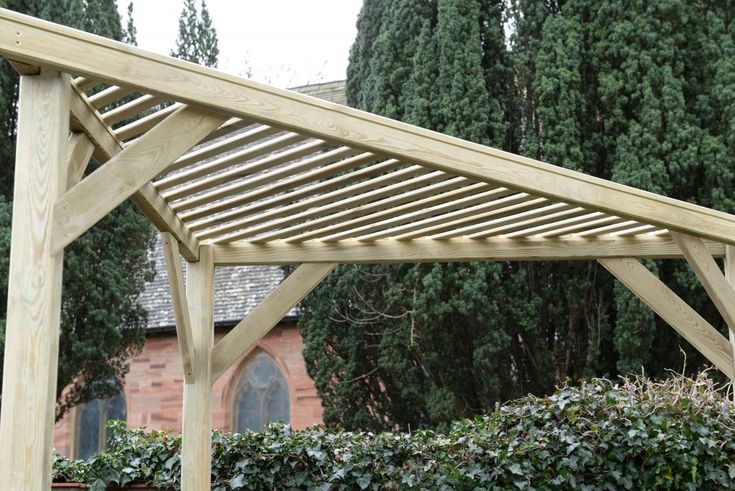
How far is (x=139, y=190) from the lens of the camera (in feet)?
17.4

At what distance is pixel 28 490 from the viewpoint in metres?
3.39

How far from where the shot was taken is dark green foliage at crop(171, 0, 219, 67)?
1736cm

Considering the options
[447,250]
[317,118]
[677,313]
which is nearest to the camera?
[317,118]

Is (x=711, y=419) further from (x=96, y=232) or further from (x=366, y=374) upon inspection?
(x=96, y=232)

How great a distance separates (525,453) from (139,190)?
129 inches

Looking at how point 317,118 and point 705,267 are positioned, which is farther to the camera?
point 705,267

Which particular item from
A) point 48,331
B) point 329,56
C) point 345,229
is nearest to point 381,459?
point 345,229

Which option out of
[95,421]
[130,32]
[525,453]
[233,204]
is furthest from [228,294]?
[233,204]

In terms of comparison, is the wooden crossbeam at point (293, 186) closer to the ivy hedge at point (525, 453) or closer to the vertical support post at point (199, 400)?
the vertical support post at point (199, 400)

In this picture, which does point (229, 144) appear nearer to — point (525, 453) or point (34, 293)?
point (34, 293)

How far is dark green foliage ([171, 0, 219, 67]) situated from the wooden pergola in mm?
11237

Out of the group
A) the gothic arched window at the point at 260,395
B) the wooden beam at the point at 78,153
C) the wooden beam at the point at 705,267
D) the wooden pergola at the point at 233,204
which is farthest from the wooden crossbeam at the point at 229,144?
the gothic arched window at the point at 260,395

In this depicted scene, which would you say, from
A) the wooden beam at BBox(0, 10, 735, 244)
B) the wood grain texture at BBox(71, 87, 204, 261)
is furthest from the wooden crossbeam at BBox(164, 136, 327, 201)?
the wooden beam at BBox(0, 10, 735, 244)

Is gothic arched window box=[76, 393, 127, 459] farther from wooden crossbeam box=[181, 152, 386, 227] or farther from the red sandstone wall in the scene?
wooden crossbeam box=[181, 152, 386, 227]
